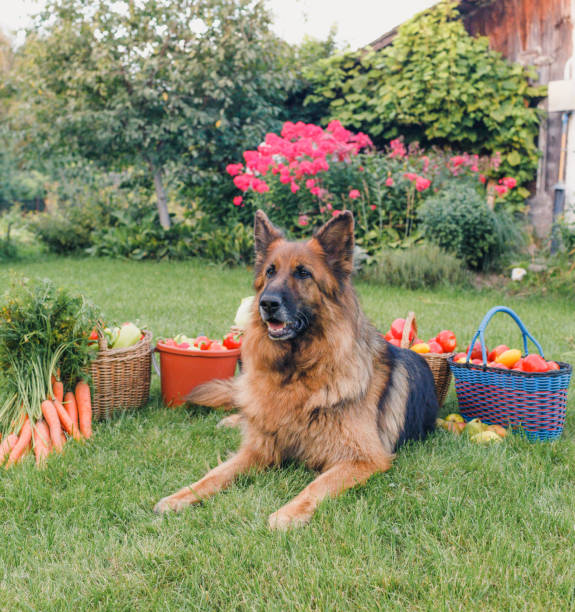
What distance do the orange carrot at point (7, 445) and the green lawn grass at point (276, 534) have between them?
0.21m

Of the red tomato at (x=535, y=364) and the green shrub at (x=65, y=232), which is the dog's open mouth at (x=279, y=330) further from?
the green shrub at (x=65, y=232)

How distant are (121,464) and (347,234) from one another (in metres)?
1.80

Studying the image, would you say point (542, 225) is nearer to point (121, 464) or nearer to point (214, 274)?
point (214, 274)

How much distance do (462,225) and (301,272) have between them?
6232 millimetres

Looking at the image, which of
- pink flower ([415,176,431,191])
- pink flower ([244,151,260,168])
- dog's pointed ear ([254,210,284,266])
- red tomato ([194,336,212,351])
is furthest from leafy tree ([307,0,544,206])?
dog's pointed ear ([254,210,284,266])

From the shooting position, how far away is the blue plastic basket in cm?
344

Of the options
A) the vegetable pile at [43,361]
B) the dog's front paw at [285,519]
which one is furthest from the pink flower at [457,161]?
the dog's front paw at [285,519]

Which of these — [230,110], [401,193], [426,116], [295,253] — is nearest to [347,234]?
[295,253]

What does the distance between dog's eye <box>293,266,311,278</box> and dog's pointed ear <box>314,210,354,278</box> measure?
0.15m

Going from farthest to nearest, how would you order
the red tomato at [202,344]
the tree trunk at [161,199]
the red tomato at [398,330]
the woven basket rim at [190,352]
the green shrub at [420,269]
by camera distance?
1. the tree trunk at [161,199]
2. the green shrub at [420,269]
3. the red tomato at [398,330]
4. the red tomato at [202,344]
5. the woven basket rim at [190,352]

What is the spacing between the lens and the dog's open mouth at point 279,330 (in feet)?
9.45

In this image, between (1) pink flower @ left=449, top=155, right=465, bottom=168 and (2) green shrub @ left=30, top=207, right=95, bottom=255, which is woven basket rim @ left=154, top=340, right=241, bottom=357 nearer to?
(1) pink flower @ left=449, top=155, right=465, bottom=168

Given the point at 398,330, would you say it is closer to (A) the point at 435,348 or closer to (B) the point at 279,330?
(A) the point at 435,348

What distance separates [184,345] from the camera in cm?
421
